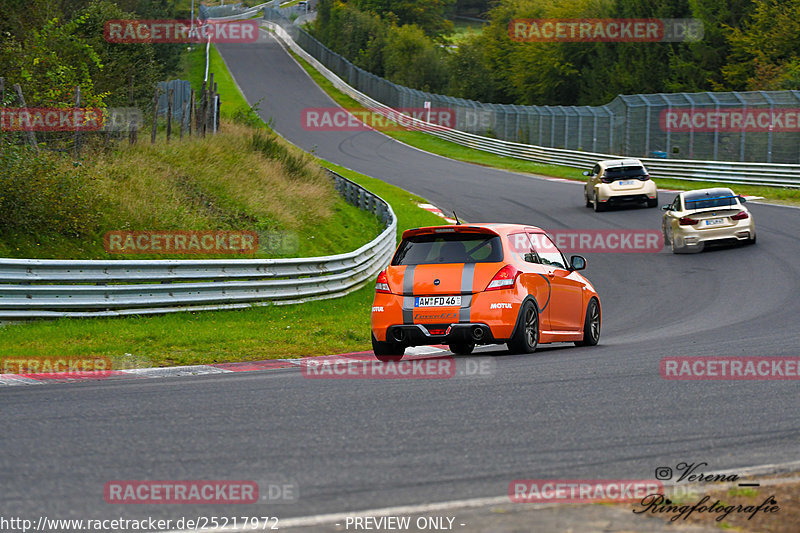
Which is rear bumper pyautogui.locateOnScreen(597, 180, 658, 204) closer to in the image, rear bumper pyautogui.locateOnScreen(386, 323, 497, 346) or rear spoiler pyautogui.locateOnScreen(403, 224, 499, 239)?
rear spoiler pyautogui.locateOnScreen(403, 224, 499, 239)

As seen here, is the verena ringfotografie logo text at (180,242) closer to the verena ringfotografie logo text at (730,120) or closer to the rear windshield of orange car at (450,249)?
the rear windshield of orange car at (450,249)

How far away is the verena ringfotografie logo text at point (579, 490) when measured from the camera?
208 inches

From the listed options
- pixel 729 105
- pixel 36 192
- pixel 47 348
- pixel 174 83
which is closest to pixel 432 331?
pixel 47 348

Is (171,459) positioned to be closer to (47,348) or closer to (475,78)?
(47,348)

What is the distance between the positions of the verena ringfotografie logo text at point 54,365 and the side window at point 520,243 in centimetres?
469

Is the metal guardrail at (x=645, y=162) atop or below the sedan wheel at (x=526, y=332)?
below

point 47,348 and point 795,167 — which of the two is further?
point 795,167

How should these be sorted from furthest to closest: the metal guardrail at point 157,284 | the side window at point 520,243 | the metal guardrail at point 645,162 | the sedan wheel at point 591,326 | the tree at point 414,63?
1. the tree at point 414,63
2. the metal guardrail at point 645,162
3. the metal guardrail at point 157,284
4. the sedan wheel at point 591,326
5. the side window at point 520,243

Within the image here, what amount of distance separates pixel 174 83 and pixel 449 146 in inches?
1358

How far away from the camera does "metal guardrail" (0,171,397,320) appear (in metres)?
14.0

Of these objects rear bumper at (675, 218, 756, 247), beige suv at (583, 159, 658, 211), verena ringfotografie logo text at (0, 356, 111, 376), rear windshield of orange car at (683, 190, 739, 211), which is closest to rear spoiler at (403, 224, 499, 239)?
verena ringfotografie logo text at (0, 356, 111, 376)

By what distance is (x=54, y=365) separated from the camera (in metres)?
11.1

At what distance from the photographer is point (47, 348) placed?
12328 millimetres

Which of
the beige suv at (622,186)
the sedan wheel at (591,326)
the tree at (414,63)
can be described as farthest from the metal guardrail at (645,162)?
the sedan wheel at (591,326)
